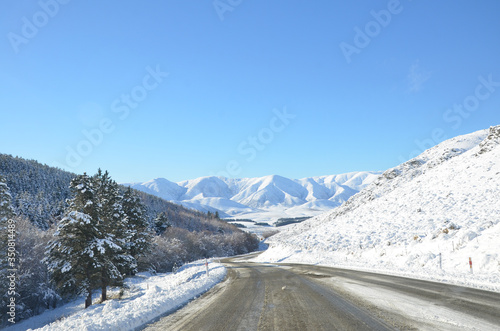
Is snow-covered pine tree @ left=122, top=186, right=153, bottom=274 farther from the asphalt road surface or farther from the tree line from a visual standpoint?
the asphalt road surface

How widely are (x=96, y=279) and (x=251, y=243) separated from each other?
11478 cm

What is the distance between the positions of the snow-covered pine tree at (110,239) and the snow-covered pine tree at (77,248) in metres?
0.70

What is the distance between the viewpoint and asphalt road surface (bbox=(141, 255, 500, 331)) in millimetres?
6852

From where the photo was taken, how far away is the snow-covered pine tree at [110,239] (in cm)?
2517

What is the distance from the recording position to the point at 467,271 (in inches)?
591

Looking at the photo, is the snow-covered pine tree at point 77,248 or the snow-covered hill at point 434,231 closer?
the snow-covered hill at point 434,231

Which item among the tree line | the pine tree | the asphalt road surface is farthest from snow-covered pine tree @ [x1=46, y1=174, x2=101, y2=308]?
the pine tree

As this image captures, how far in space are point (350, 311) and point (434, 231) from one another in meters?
17.4

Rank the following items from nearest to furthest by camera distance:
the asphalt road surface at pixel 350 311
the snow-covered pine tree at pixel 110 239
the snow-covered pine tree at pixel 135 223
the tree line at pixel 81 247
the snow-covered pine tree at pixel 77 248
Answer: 1. the asphalt road surface at pixel 350 311
2. the snow-covered pine tree at pixel 77 248
3. the tree line at pixel 81 247
4. the snow-covered pine tree at pixel 110 239
5. the snow-covered pine tree at pixel 135 223

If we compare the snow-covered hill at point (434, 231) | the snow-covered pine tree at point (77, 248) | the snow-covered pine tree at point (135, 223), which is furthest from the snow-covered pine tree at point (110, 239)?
the snow-covered hill at point (434, 231)

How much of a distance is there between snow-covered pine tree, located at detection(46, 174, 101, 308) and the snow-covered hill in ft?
69.2

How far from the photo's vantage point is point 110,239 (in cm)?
2648

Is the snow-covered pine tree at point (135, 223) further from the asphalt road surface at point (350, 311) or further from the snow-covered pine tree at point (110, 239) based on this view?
the asphalt road surface at point (350, 311)

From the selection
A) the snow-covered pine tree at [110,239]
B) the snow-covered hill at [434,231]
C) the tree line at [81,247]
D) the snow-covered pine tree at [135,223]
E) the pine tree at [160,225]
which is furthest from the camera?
the pine tree at [160,225]
